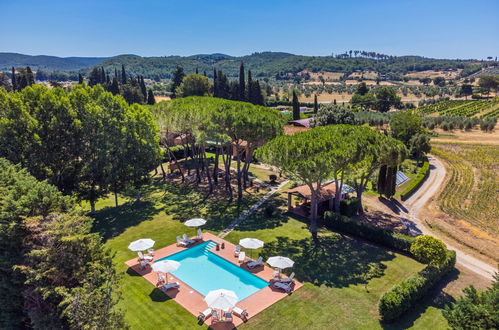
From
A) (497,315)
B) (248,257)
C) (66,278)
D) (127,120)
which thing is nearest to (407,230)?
(248,257)

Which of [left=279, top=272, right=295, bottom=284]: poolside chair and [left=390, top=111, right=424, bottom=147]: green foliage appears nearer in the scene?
[left=279, top=272, right=295, bottom=284]: poolside chair

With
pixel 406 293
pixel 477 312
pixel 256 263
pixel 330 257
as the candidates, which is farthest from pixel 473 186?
pixel 477 312

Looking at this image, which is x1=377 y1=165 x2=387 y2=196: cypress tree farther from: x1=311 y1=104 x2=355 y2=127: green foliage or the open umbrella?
x1=311 y1=104 x2=355 y2=127: green foliage

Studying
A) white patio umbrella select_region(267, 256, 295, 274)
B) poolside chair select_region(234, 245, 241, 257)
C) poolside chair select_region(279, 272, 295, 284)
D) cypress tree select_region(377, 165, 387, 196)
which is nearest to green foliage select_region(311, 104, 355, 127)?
cypress tree select_region(377, 165, 387, 196)

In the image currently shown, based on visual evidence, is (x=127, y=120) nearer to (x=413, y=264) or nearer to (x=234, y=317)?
(x=234, y=317)

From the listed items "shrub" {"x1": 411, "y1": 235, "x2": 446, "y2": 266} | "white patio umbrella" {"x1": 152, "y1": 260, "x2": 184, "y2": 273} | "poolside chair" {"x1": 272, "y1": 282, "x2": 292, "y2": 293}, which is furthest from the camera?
"shrub" {"x1": 411, "y1": 235, "x2": 446, "y2": 266}

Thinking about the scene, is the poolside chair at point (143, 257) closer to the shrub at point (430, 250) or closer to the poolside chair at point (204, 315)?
the poolside chair at point (204, 315)
